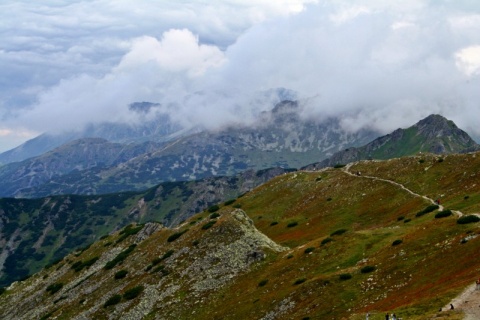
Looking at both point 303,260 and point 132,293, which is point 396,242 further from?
point 132,293

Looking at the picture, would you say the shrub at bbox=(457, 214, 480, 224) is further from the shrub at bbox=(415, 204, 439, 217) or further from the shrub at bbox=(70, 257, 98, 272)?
the shrub at bbox=(70, 257, 98, 272)

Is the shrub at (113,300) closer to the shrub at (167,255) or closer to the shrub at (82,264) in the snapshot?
the shrub at (167,255)

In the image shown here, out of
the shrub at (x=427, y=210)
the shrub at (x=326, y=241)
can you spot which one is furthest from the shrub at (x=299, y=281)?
the shrub at (x=427, y=210)

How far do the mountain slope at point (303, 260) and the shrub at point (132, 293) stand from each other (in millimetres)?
171

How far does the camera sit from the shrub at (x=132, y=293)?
6529cm

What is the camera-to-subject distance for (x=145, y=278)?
229 ft

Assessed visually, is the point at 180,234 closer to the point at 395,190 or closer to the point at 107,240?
the point at 107,240

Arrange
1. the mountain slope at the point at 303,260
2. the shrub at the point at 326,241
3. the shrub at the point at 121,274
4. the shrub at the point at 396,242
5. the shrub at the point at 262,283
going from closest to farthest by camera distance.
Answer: the mountain slope at the point at 303,260
the shrub at the point at 396,242
the shrub at the point at 262,283
the shrub at the point at 326,241
the shrub at the point at 121,274

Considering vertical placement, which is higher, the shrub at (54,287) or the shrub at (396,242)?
the shrub at (54,287)

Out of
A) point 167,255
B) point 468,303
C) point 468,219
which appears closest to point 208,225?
point 167,255

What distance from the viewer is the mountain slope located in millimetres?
42125

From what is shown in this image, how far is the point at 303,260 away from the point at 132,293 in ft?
84.2

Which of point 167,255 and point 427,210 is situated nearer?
point 427,210

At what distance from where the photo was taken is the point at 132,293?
6575 cm
